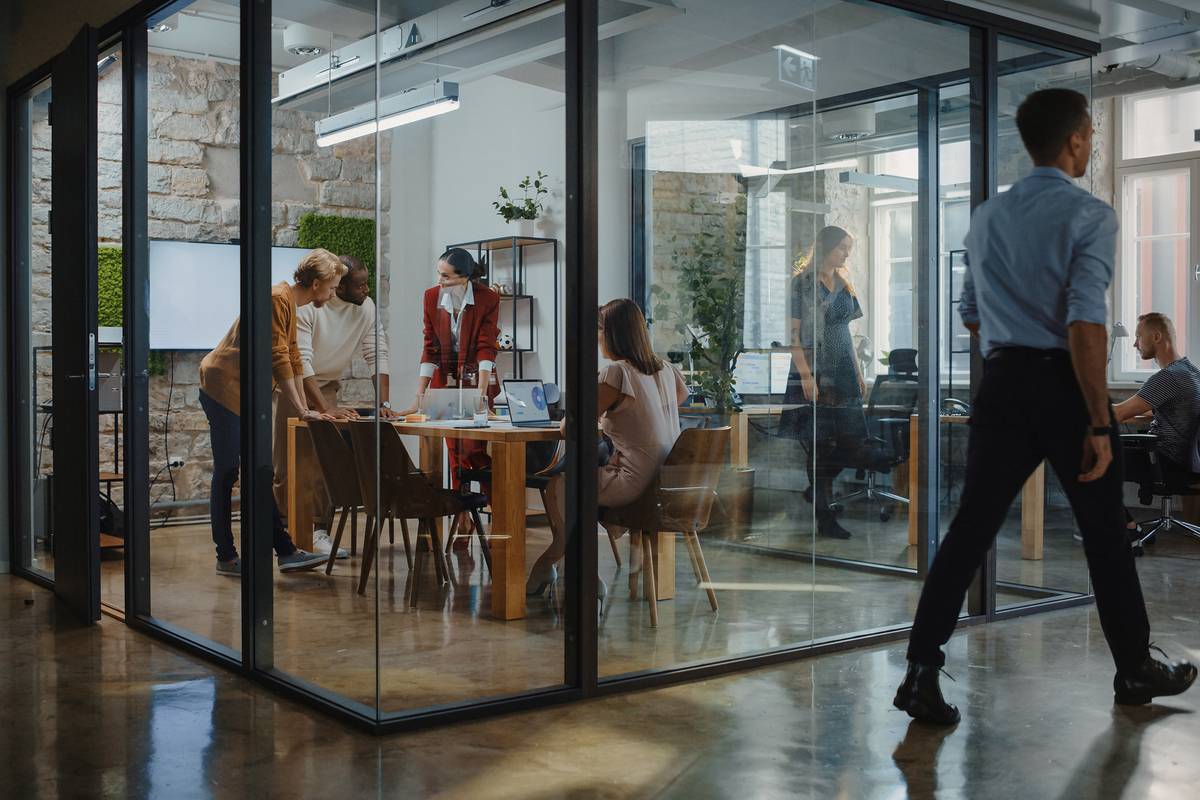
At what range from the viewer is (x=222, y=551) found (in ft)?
16.4

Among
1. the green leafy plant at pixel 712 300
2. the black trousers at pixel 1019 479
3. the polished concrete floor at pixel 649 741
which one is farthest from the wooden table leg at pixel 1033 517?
the green leafy plant at pixel 712 300

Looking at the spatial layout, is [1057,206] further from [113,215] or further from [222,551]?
[113,215]

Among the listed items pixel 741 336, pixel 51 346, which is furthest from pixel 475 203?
pixel 51 346

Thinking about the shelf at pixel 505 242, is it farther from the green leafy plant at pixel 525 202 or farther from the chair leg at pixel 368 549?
the chair leg at pixel 368 549

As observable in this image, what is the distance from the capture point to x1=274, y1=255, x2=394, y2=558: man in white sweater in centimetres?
333

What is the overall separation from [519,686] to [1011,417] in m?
1.61

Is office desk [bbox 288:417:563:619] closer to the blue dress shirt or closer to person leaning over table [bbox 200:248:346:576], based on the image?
person leaning over table [bbox 200:248:346:576]

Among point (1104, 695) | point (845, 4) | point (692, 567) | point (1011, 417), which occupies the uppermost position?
point (845, 4)

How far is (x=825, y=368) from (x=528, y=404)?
122 centimetres

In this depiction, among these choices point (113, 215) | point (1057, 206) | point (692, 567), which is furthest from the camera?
point (113, 215)

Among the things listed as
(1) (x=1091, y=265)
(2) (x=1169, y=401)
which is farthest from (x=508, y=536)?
(2) (x=1169, y=401)

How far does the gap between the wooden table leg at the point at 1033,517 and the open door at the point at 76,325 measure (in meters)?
3.78

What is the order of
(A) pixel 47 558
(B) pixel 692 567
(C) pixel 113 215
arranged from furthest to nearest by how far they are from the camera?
(A) pixel 47 558
(C) pixel 113 215
(B) pixel 692 567

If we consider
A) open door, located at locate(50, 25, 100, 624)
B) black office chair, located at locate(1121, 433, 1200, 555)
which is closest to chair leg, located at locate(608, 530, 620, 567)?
open door, located at locate(50, 25, 100, 624)
